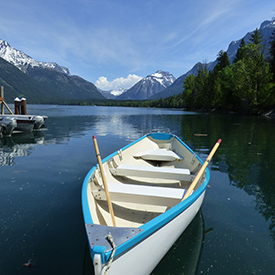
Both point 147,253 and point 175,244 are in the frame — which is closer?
point 147,253

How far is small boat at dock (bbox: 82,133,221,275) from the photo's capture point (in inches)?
92.7

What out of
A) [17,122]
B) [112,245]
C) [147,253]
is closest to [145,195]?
[147,253]

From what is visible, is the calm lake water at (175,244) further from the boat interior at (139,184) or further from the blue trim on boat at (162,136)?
the blue trim on boat at (162,136)

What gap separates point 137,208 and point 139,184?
71.5 inches

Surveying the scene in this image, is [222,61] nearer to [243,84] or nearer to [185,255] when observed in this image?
[243,84]

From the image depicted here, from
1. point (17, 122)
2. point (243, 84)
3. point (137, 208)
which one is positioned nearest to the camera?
point (137, 208)

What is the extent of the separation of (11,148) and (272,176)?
52.7ft

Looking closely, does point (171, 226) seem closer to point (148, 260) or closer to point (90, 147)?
point (148, 260)

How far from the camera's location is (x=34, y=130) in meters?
22.7

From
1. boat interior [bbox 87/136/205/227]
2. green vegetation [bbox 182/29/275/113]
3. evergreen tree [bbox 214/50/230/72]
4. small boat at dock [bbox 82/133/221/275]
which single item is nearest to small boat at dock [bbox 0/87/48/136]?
boat interior [bbox 87/136/205/227]

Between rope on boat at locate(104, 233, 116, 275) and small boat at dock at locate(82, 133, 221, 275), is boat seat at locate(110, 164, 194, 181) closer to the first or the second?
small boat at dock at locate(82, 133, 221, 275)

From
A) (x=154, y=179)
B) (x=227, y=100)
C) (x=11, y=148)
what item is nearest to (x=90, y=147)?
(x=11, y=148)

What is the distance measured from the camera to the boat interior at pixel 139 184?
14.1 ft

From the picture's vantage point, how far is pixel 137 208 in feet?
15.2
